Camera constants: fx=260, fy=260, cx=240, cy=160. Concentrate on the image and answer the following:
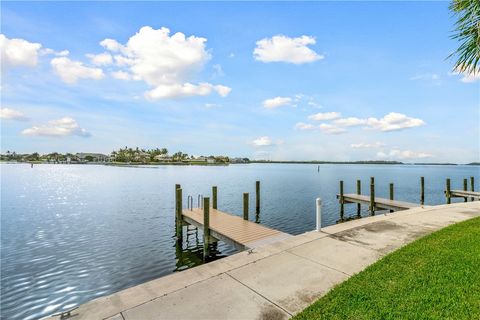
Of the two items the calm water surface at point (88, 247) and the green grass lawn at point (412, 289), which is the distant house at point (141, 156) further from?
the green grass lawn at point (412, 289)

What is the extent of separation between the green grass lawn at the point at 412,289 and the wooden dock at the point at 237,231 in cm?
435

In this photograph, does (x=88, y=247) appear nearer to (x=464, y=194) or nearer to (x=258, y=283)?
(x=258, y=283)

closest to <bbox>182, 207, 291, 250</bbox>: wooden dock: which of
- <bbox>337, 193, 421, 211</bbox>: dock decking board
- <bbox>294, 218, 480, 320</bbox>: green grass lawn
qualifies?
<bbox>294, 218, 480, 320</bbox>: green grass lawn

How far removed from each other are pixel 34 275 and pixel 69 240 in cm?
476

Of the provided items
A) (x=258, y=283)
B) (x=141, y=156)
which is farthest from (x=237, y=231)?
(x=141, y=156)

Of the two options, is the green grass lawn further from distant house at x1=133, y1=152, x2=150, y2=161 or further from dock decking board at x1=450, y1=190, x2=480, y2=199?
distant house at x1=133, y1=152, x2=150, y2=161

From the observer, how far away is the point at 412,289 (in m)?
5.29

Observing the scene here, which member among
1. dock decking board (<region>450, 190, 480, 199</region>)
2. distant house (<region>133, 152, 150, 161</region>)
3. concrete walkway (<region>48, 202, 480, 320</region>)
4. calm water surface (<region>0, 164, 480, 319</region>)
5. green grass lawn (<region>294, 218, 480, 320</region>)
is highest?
distant house (<region>133, 152, 150, 161</region>)

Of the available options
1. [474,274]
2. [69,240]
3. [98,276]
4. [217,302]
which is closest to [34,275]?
[98,276]

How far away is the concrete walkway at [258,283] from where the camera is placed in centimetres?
493

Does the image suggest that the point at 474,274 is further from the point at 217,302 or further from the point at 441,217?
the point at 441,217

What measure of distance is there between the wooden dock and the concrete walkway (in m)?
1.49

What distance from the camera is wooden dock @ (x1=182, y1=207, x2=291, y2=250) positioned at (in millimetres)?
10203

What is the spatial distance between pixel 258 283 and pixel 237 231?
5.82 meters
